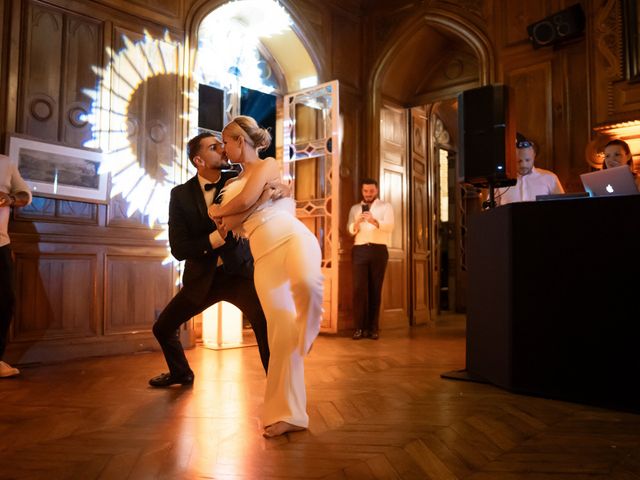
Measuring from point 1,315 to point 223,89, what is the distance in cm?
363

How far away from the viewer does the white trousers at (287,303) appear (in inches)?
84.1

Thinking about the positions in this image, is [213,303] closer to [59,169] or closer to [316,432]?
[316,432]

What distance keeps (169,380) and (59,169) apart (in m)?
2.06

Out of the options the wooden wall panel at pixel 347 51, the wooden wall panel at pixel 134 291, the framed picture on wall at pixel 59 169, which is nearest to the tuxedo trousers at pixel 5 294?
→ the framed picture on wall at pixel 59 169

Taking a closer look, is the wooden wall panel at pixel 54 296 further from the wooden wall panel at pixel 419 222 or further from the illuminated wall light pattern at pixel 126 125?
the wooden wall panel at pixel 419 222

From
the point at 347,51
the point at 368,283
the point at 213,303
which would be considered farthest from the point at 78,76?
the point at 347,51

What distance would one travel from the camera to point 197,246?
276cm

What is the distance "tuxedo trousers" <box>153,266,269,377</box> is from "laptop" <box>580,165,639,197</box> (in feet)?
6.18

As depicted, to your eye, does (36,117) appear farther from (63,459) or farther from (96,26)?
(63,459)

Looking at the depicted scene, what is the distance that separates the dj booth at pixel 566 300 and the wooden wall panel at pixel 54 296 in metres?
3.07

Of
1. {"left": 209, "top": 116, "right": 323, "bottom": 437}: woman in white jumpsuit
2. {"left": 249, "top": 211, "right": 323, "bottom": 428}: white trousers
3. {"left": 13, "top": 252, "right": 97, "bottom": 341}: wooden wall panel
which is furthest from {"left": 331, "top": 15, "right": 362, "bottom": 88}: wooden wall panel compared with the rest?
{"left": 249, "top": 211, "right": 323, "bottom": 428}: white trousers

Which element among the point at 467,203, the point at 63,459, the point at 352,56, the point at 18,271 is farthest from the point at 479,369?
the point at 467,203

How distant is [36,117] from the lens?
4090mm

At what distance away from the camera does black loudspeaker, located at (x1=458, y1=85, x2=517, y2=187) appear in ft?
10.7
